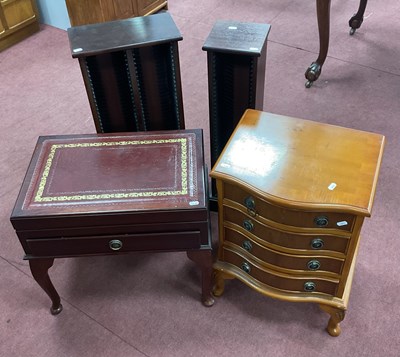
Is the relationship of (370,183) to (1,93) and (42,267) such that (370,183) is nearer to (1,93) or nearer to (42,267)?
(42,267)

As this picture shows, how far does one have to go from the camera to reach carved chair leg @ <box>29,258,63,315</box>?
1.44 m

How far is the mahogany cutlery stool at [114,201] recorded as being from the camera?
4.33ft

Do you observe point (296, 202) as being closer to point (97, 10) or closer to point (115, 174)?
Answer: point (115, 174)

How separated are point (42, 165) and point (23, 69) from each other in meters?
1.69

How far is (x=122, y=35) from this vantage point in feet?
5.09

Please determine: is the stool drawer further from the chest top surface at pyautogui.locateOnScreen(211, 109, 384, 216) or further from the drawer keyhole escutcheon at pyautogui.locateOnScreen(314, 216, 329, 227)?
the drawer keyhole escutcheon at pyautogui.locateOnScreen(314, 216, 329, 227)

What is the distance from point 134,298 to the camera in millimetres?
1682

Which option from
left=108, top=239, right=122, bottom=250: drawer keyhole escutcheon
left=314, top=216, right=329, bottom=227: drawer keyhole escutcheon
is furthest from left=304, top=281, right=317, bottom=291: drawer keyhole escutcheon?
left=108, top=239, right=122, bottom=250: drawer keyhole escutcheon

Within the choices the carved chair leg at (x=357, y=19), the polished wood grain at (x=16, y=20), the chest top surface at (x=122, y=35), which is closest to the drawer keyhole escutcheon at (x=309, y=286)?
the chest top surface at (x=122, y=35)

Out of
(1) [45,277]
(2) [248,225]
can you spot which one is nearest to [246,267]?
(2) [248,225]

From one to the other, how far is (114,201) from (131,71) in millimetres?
486

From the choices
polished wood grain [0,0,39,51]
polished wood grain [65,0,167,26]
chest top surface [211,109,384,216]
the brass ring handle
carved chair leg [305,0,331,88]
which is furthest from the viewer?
polished wood grain [0,0,39,51]

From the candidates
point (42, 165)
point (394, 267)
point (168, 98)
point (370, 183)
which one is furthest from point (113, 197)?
point (394, 267)

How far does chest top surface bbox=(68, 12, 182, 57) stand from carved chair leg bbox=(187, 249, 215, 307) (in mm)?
687
